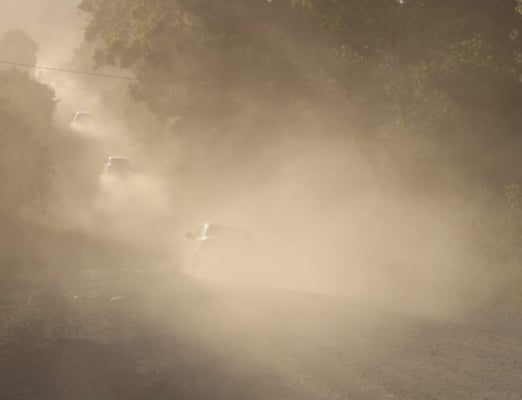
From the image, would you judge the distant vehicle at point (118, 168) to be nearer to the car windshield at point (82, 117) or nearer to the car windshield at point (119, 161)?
the car windshield at point (119, 161)

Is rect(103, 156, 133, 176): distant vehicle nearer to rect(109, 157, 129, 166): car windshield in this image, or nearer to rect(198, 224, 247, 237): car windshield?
rect(109, 157, 129, 166): car windshield

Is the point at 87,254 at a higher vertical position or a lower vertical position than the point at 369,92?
lower

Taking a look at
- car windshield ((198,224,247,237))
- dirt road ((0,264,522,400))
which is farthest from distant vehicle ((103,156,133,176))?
dirt road ((0,264,522,400))

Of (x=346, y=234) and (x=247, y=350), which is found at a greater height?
(x=346, y=234)

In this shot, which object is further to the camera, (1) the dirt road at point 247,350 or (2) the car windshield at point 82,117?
(2) the car windshield at point 82,117

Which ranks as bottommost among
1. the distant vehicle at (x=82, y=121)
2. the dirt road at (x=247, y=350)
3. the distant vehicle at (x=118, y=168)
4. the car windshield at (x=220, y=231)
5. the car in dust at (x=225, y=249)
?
the dirt road at (x=247, y=350)

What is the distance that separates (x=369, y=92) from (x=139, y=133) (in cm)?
5489

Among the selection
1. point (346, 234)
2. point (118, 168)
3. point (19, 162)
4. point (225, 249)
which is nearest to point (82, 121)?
point (118, 168)


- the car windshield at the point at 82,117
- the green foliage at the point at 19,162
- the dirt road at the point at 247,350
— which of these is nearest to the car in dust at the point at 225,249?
the dirt road at the point at 247,350

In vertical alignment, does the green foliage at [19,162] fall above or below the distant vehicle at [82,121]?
below

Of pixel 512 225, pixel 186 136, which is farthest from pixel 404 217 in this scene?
pixel 186 136

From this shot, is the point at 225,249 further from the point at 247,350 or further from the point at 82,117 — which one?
the point at 82,117

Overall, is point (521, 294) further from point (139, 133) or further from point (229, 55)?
point (139, 133)

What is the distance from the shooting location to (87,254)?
36094 mm
